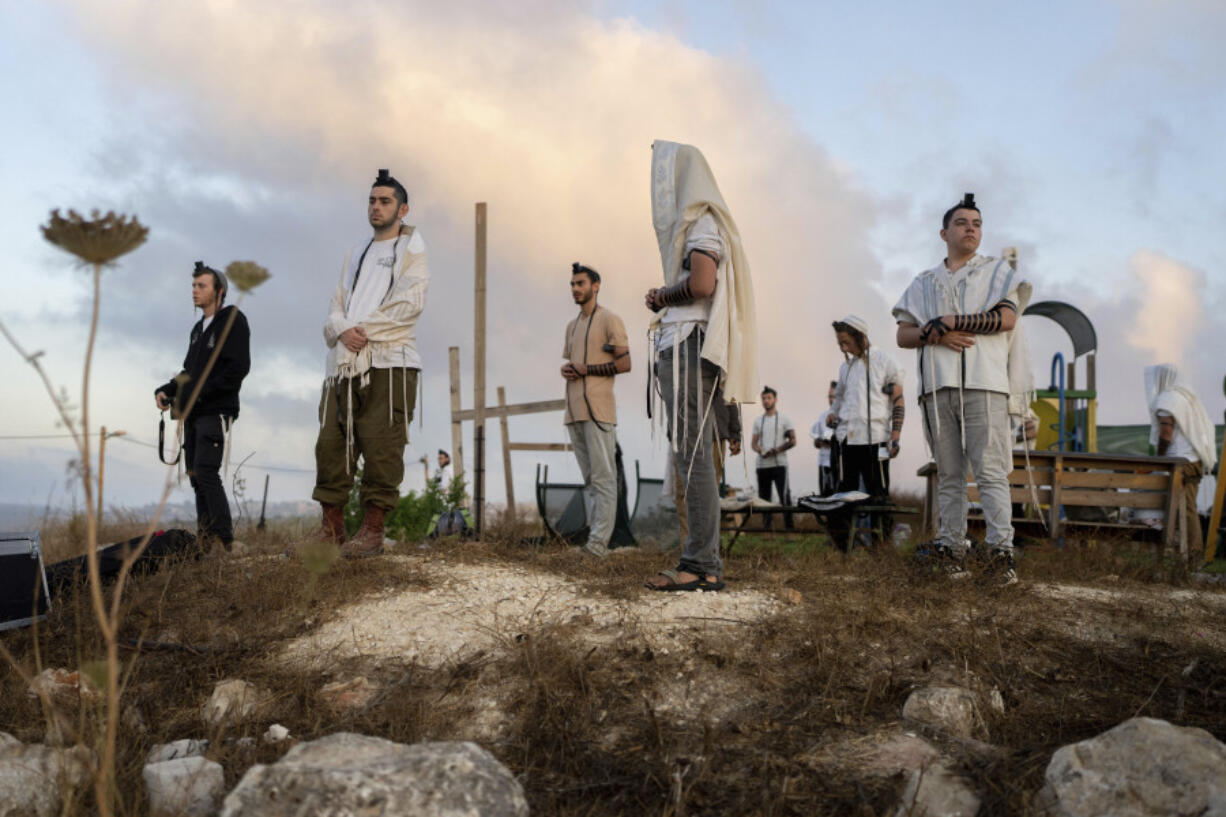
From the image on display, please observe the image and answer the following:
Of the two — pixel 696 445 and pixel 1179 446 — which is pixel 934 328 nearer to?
pixel 696 445

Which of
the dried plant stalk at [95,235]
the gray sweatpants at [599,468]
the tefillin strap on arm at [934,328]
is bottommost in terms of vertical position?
the gray sweatpants at [599,468]

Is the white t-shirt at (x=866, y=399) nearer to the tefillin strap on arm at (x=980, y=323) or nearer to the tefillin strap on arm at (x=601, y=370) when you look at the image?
the tefillin strap on arm at (x=601, y=370)

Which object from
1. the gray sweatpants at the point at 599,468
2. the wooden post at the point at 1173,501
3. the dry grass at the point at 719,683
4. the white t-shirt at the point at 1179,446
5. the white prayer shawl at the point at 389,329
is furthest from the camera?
the white t-shirt at the point at 1179,446

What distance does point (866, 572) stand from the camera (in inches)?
219

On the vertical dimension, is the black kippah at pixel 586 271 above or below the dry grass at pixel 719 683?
above

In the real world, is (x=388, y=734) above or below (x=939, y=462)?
below

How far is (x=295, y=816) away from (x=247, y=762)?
1000 mm

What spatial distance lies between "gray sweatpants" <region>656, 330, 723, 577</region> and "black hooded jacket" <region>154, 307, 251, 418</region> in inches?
125

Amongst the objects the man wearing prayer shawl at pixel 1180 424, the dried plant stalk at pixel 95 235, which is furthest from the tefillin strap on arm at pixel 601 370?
the man wearing prayer shawl at pixel 1180 424

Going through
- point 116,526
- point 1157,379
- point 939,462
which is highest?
point 1157,379

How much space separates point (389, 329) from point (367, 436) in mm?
679

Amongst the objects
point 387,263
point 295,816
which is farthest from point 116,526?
point 295,816

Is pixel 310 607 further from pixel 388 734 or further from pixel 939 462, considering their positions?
pixel 939 462

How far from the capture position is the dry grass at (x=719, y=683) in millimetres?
3064
